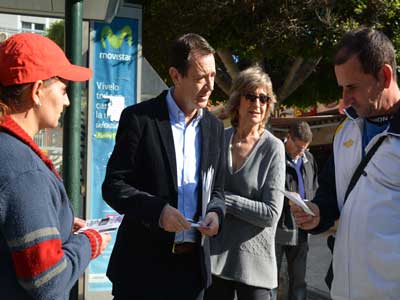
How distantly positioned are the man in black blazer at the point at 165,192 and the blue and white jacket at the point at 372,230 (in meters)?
0.65

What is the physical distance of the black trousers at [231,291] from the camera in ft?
12.1

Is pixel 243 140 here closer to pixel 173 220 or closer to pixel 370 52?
pixel 173 220

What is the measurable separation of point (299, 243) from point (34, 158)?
16.1 ft

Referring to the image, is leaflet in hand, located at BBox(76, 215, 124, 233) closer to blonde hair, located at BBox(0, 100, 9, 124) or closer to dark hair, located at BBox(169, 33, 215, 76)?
blonde hair, located at BBox(0, 100, 9, 124)

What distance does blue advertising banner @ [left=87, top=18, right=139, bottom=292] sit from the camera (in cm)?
615

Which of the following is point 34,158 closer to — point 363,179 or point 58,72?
point 58,72

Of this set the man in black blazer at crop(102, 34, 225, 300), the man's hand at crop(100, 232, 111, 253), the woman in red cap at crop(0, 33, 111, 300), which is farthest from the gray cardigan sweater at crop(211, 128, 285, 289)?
the woman in red cap at crop(0, 33, 111, 300)

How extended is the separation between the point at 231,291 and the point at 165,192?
1143 millimetres

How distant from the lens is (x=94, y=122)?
6145 mm

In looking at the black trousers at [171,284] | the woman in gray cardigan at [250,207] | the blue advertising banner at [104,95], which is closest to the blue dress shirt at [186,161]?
the black trousers at [171,284]

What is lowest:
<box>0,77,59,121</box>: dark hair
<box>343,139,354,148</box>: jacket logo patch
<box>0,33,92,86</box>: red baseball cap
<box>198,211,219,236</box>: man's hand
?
<box>198,211,219,236</box>: man's hand

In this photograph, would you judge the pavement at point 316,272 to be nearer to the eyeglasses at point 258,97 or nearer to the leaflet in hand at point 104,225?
the eyeglasses at point 258,97

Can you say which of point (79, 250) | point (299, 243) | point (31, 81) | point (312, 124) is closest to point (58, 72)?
point (31, 81)

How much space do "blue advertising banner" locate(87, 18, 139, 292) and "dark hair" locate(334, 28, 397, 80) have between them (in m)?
3.83
